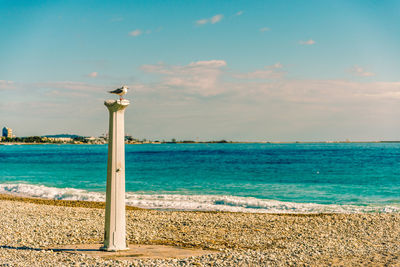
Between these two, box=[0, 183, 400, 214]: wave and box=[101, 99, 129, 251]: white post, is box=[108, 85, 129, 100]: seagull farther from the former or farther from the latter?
box=[0, 183, 400, 214]: wave

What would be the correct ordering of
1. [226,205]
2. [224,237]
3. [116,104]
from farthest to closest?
[226,205] → [224,237] → [116,104]

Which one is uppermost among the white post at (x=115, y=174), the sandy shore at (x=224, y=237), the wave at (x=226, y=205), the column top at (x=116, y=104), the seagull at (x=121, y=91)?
the seagull at (x=121, y=91)

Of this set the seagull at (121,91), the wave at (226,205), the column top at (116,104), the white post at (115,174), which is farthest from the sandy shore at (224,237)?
the wave at (226,205)

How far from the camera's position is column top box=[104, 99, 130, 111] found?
786 cm

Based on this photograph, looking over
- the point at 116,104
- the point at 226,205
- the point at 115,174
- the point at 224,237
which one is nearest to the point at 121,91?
the point at 116,104

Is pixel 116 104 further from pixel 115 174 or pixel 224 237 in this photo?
pixel 224 237

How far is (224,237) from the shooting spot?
10.6 m

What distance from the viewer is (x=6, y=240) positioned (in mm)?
9375

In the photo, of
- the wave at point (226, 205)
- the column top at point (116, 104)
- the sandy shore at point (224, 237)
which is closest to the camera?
the sandy shore at point (224, 237)

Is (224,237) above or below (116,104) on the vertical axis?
below

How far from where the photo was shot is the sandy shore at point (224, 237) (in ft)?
25.5

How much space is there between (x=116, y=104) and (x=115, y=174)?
1.47m

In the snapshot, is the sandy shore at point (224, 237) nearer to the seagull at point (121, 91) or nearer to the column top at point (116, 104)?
the column top at point (116, 104)

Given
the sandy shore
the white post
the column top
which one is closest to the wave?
the sandy shore
